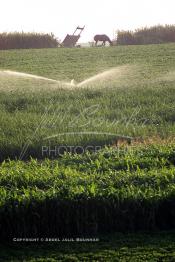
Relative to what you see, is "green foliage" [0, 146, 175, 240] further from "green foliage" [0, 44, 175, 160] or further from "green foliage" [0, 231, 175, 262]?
"green foliage" [0, 44, 175, 160]

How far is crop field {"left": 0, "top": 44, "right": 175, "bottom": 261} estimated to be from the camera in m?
5.89

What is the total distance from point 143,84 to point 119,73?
3.62m

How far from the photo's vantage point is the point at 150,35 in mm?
35094

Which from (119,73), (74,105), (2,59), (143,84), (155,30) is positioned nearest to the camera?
(74,105)

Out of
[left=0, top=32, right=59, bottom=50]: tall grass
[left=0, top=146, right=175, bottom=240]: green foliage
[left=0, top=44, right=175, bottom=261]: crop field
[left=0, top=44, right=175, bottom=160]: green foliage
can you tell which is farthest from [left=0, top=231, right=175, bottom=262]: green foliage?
[left=0, top=32, right=59, bottom=50]: tall grass

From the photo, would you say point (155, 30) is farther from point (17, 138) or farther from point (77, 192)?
point (77, 192)

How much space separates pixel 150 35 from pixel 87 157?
2798 centimetres

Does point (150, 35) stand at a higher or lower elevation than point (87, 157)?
higher

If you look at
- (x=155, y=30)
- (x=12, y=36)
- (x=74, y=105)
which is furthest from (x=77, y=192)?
(x=155, y=30)

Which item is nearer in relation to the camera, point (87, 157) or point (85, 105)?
point (87, 157)

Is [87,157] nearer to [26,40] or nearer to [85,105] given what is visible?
[85,105]

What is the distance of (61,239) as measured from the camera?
5.83 meters

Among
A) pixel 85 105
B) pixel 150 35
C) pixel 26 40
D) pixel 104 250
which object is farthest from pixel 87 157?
pixel 150 35

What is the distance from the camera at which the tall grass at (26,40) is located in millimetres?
32562
